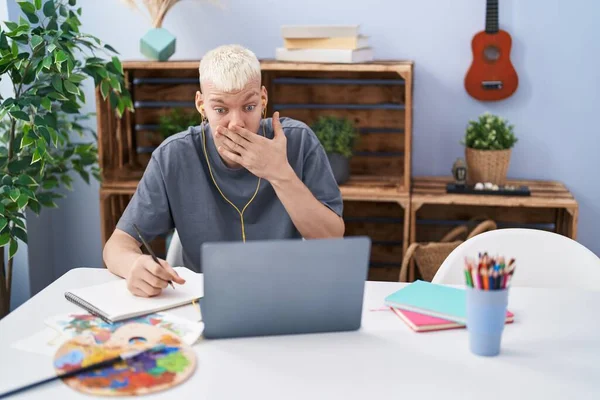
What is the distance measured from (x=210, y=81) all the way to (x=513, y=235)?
0.79m

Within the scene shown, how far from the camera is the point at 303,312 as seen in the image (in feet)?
4.25

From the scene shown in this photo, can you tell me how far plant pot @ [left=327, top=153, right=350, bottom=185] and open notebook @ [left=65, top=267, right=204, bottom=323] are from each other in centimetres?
138

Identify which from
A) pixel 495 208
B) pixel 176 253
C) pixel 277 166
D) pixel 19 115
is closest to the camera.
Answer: pixel 277 166

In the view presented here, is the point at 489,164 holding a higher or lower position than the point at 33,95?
lower

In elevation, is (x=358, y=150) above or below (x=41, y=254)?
A: above

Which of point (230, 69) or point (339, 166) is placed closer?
point (230, 69)

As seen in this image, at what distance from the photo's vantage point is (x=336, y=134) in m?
2.87

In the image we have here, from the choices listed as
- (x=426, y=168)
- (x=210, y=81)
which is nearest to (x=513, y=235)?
(x=210, y=81)

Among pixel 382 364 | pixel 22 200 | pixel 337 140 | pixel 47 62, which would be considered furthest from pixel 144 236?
pixel 337 140

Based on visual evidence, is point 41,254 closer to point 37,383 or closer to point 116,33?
point 116,33

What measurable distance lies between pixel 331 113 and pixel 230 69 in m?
1.41

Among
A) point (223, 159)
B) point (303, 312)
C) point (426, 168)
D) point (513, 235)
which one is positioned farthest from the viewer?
point (426, 168)

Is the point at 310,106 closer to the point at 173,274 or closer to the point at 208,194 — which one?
the point at 208,194

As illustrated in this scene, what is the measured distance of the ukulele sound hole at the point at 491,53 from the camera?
2954mm
